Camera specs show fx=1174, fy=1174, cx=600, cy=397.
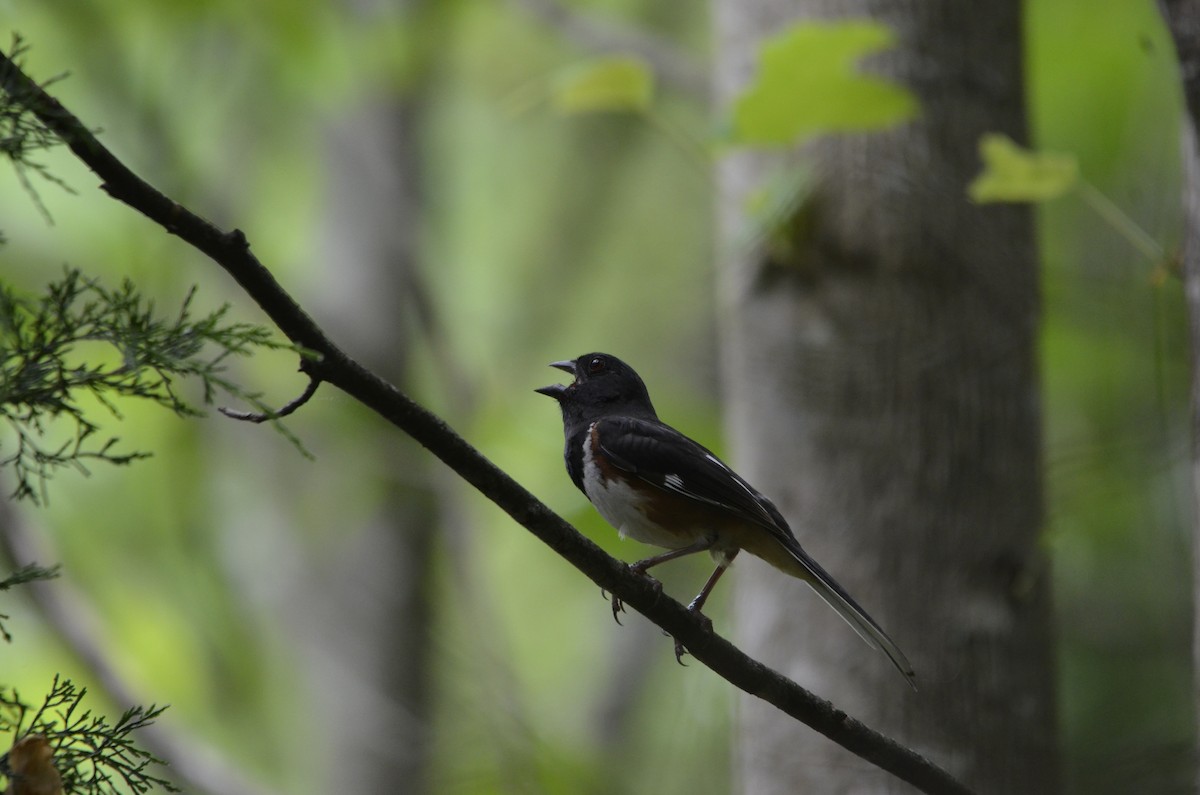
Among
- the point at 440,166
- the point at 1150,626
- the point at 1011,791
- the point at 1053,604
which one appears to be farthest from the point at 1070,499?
the point at 440,166

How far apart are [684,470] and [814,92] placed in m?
1.23

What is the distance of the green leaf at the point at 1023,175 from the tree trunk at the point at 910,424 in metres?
0.48

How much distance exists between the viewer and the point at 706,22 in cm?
1032

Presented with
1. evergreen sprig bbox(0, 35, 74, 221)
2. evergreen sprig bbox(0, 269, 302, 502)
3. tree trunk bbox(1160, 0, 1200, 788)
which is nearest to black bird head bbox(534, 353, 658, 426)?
tree trunk bbox(1160, 0, 1200, 788)

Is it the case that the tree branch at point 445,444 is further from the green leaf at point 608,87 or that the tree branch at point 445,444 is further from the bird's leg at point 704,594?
the green leaf at point 608,87

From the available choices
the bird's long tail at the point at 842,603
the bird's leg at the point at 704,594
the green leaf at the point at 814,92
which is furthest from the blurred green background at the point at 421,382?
the bird's long tail at the point at 842,603

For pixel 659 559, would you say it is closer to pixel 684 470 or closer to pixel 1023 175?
pixel 684 470

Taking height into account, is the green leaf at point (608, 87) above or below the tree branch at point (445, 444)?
above

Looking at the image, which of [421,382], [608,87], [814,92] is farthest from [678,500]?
[421,382]

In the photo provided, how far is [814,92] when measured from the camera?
11.2 ft

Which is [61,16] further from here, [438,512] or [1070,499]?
[1070,499]

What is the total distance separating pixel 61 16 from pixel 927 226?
4770 mm

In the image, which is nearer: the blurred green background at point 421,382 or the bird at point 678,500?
the bird at point 678,500

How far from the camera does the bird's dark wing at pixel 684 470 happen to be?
292cm
